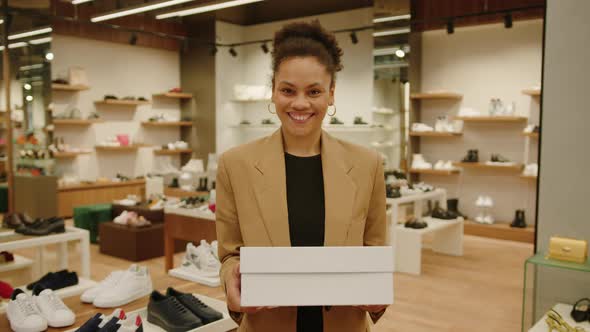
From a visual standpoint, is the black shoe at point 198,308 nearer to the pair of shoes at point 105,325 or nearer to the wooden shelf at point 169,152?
the pair of shoes at point 105,325

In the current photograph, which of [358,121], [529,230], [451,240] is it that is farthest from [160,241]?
[529,230]

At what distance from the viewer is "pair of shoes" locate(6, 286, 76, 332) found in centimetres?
220

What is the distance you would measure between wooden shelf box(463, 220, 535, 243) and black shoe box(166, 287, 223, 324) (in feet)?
18.4

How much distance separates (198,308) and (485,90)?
21.3ft

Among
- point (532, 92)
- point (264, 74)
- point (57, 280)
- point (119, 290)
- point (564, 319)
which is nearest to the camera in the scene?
point (119, 290)

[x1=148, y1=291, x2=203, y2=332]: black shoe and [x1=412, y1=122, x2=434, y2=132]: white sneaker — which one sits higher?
[x1=412, y1=122, x2=434, y2=132]: white sneaker

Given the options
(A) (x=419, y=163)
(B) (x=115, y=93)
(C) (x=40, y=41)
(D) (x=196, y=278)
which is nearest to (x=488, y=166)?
(A) (x=419, y=163)

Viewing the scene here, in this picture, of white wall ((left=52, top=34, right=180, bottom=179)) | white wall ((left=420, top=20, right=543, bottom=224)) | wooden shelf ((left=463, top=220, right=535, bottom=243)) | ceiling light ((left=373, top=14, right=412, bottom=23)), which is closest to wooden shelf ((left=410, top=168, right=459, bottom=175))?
white wall ((left=420, top=20, right=543, bottom=224))

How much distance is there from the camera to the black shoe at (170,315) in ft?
7.13

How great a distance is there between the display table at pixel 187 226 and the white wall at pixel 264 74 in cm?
434

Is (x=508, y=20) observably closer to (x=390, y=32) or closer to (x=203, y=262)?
(x=390, y=32)

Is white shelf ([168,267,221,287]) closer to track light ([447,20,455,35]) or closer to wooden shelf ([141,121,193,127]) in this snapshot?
track light ([447,20,455,35])

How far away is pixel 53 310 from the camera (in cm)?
231

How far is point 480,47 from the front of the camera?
7629 millimetres
